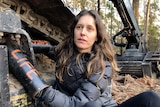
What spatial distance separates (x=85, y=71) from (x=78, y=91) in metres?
0.17

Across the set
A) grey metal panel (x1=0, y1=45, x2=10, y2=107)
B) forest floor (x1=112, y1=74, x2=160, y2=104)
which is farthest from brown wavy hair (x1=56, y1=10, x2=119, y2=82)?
forest floor (x1=112, y1=74, x2=160, y2=104)

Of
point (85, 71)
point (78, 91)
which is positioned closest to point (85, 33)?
point (85, 71)

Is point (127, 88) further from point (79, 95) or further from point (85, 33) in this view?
point (79, 95)

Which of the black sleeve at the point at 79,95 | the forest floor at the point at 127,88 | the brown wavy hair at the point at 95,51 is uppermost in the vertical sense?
the brown wavy hair at the point at 95,51

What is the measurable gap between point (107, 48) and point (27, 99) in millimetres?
702

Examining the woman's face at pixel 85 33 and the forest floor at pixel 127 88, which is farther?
the forest floor at pixel 127 88

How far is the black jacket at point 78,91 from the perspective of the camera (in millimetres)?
1675

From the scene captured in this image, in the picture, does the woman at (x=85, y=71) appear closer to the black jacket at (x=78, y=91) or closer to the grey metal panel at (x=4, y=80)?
the black jacket at (x=78, y=91)

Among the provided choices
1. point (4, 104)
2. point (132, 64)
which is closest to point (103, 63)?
point (4, 104)

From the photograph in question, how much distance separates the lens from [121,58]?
719 cm

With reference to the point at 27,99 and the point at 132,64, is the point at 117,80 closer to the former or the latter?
the point at 132,64

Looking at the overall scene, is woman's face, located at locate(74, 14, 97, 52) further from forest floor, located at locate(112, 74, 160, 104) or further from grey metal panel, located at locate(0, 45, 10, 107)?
forest floor, located at locate(112, 74, 160, 104)

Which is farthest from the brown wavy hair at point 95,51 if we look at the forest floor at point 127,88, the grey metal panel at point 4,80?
the forest floor at point 127,88

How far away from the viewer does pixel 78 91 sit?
1737mm
